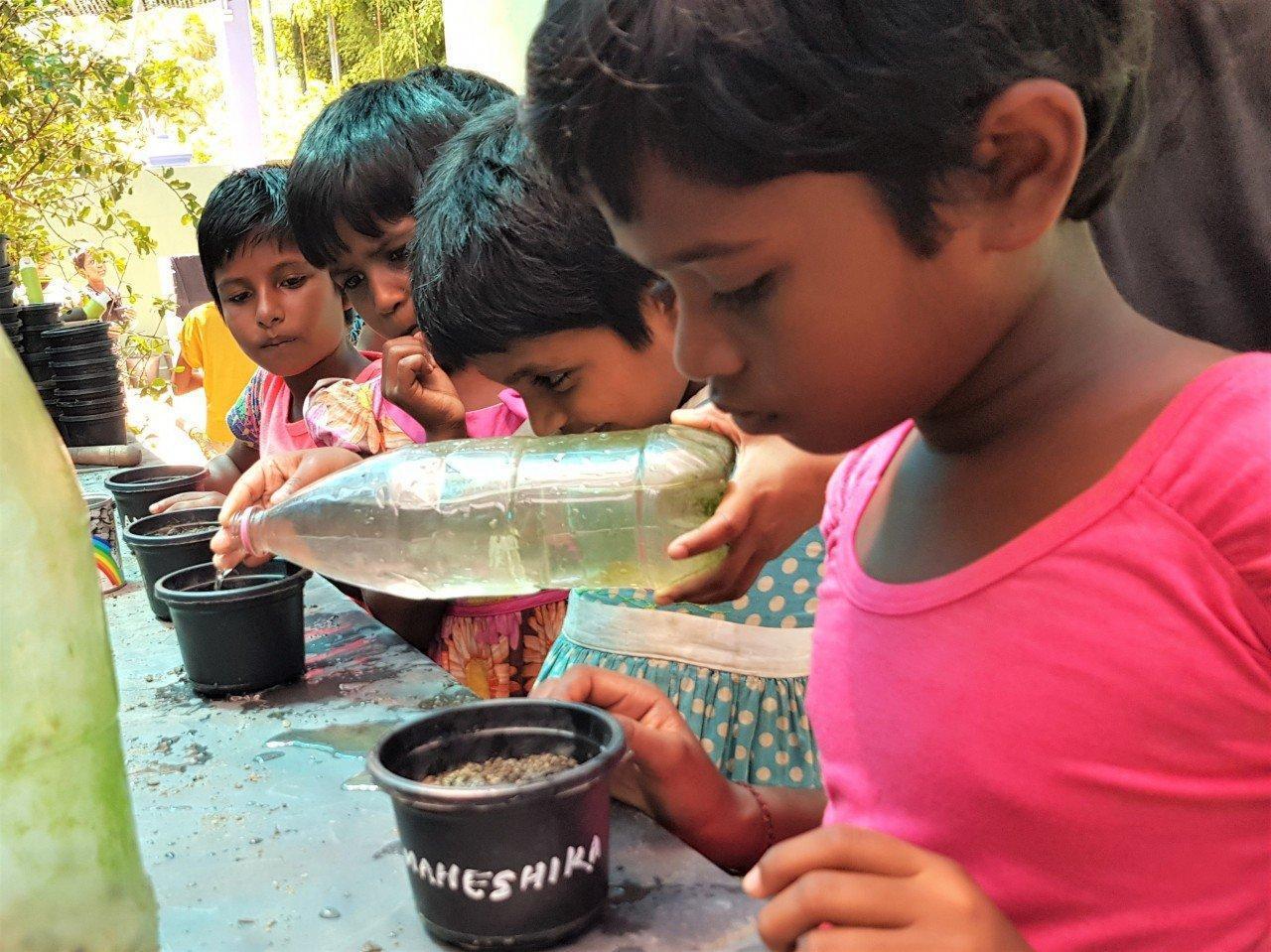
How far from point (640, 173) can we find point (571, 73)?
0.26 feet

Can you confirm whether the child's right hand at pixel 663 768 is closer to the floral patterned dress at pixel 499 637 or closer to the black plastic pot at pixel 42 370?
the floral patterned dress at pixel 499 637

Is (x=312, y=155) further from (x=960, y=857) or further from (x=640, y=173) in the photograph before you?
(x=960, y=857)

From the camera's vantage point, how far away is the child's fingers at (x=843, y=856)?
646mm

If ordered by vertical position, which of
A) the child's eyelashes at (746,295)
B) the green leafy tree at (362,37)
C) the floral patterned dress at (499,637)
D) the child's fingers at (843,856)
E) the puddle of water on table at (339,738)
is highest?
the green leafy tree at (362,37)

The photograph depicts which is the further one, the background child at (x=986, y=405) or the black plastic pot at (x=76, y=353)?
the black plastic pot at (x=76, y=353)

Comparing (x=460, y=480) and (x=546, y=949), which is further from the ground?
(x=460, y=480)

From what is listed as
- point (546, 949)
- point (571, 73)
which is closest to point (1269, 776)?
point (546, 949)

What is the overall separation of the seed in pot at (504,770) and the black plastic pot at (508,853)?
0.06 metres

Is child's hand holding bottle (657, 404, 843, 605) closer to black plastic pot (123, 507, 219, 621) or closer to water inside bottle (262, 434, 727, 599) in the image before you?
water inside bottle (262, 434, 727, 599)

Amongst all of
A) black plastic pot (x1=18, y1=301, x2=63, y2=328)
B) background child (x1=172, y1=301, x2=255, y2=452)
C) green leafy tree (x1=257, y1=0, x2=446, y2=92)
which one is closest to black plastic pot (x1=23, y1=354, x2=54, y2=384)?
black plastic pot (x1=18, y1=301, x2=63, y2=328)

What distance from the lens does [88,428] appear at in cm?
359

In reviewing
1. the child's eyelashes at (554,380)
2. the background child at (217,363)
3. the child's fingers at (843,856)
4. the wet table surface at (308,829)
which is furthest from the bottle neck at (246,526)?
the background child at (217,363)

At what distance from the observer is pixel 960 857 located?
806 mm

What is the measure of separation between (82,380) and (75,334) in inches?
5.8
